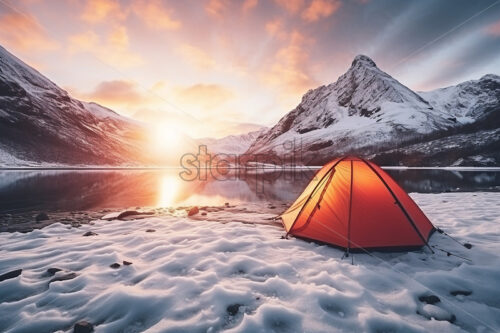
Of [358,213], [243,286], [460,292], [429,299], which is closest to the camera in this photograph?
[429,299]

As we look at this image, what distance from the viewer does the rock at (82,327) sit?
370 cm

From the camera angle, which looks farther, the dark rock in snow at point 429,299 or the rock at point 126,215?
the rock at point 126,215

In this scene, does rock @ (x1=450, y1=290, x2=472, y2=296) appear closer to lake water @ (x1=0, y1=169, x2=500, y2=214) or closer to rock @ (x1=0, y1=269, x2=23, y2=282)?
rock @ (x1=0, y1=269, x2=23, y2=282)

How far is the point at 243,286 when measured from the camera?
497 cm

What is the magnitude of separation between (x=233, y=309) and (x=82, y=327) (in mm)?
2394

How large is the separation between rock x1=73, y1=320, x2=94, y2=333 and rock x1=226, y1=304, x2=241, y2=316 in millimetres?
2189

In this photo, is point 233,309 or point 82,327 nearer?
point 82,327


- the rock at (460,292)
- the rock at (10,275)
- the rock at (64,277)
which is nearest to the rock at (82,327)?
the rock at (64,277)

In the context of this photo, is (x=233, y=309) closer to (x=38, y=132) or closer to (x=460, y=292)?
(x=460, y=292)

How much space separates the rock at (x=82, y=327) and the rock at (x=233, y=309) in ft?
7.18

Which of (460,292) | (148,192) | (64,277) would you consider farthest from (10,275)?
(148,192)

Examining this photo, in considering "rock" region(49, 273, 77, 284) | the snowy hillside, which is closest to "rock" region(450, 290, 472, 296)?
"rock" region(49, 273, 77, 284)

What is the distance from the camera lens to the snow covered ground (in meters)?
3.93

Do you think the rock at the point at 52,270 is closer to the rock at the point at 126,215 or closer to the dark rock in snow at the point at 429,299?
the rock at the point at 126,215
